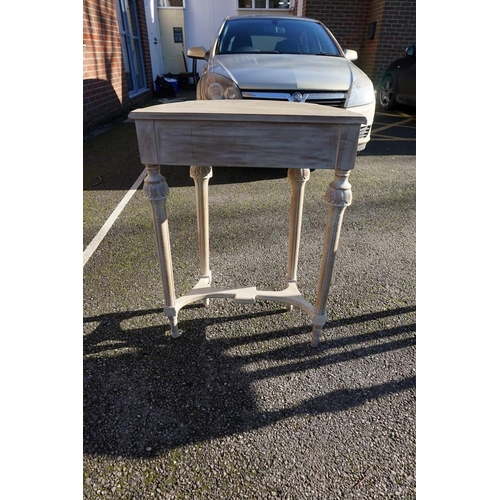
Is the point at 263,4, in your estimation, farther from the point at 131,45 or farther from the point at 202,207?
the point at 202,207

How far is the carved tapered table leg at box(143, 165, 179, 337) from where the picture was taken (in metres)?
1.39

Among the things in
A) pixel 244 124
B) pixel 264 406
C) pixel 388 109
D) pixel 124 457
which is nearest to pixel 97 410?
pixel 124 457

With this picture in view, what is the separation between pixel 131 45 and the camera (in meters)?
8.05

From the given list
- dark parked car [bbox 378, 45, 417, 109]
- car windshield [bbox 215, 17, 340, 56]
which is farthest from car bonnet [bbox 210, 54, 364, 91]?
dark parked car [bbox 378, 45, 417, 109]

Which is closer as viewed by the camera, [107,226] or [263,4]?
[107,226]

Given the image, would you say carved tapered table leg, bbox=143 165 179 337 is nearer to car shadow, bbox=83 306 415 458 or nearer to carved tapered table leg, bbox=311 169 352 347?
car shadow, bbox=83 306 415 458

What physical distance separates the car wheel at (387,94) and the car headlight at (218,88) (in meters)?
5.62

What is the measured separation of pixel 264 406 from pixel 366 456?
43cm

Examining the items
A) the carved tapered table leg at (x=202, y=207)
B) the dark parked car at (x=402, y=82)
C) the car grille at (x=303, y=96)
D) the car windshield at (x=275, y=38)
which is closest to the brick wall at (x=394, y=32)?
the dark parked car at (x=402, y=82)

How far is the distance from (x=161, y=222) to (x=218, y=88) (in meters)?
2.13

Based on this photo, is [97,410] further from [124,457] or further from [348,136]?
[348,136]

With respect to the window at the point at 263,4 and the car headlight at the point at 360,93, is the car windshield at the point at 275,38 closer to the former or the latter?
the car headlight at the point at 360,93

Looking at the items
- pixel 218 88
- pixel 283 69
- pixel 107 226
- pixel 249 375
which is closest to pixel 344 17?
pixel 283 69

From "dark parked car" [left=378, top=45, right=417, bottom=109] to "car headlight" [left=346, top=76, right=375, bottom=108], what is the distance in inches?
156
